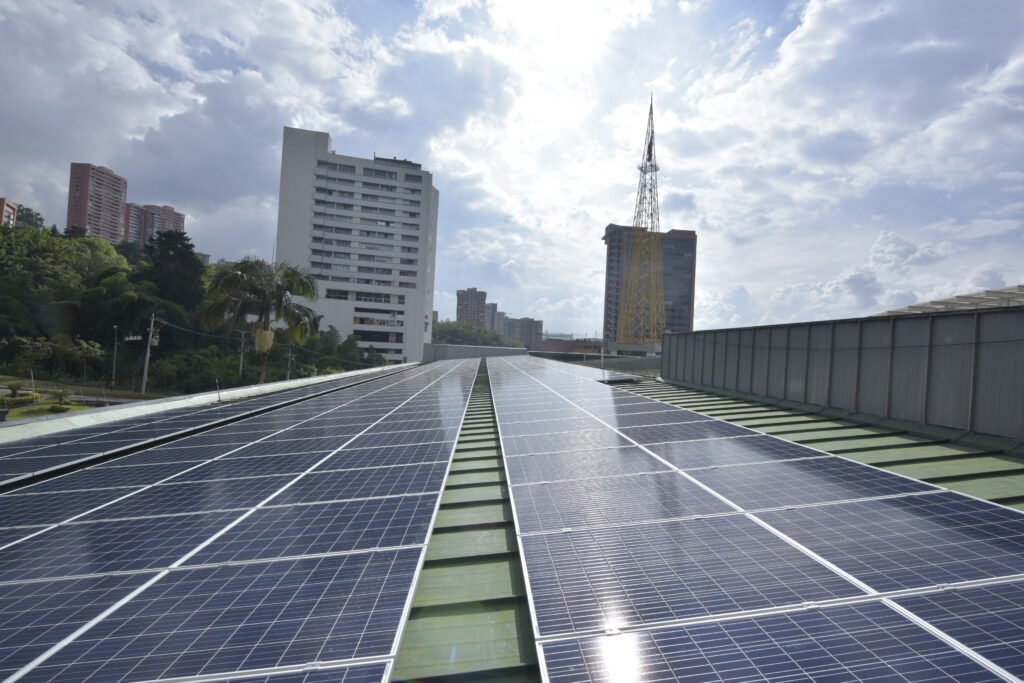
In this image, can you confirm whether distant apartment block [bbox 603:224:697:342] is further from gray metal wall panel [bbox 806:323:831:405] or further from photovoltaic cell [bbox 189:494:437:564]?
photovoltaic cell [bbox 189:494:437:564]

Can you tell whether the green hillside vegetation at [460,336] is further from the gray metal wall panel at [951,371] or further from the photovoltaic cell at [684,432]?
the gray metal wall panel at [951,371]

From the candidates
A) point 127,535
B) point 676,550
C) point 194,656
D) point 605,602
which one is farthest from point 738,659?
point 127,535

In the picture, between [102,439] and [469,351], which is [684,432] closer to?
[102,439]

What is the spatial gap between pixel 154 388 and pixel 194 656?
6187 centimetres

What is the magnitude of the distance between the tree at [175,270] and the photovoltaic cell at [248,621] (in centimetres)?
7604

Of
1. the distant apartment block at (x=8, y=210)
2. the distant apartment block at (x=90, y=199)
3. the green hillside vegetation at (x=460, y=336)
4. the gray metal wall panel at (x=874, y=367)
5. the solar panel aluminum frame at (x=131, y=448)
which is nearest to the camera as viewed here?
the solar panel aluminum frame at (x=131, y=448)

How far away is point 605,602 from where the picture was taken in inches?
163

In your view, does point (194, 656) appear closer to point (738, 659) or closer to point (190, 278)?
point (738, 659)

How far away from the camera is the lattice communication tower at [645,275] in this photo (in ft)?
377

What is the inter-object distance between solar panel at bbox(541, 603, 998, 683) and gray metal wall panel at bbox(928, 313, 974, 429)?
10.0 metres

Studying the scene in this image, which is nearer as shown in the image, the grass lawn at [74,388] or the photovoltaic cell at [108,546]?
the photovoltaic cell at [108,546]

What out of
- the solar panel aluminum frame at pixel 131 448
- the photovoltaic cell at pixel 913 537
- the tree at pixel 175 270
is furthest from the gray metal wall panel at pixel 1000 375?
the tree at pixel 175 270

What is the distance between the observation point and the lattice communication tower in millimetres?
114875

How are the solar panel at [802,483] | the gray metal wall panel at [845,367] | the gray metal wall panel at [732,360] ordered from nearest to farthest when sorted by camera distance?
the solar panel at [802,483] → the gray metal wall panel at [845,367] → the gray metal wall panel at [732,360]
